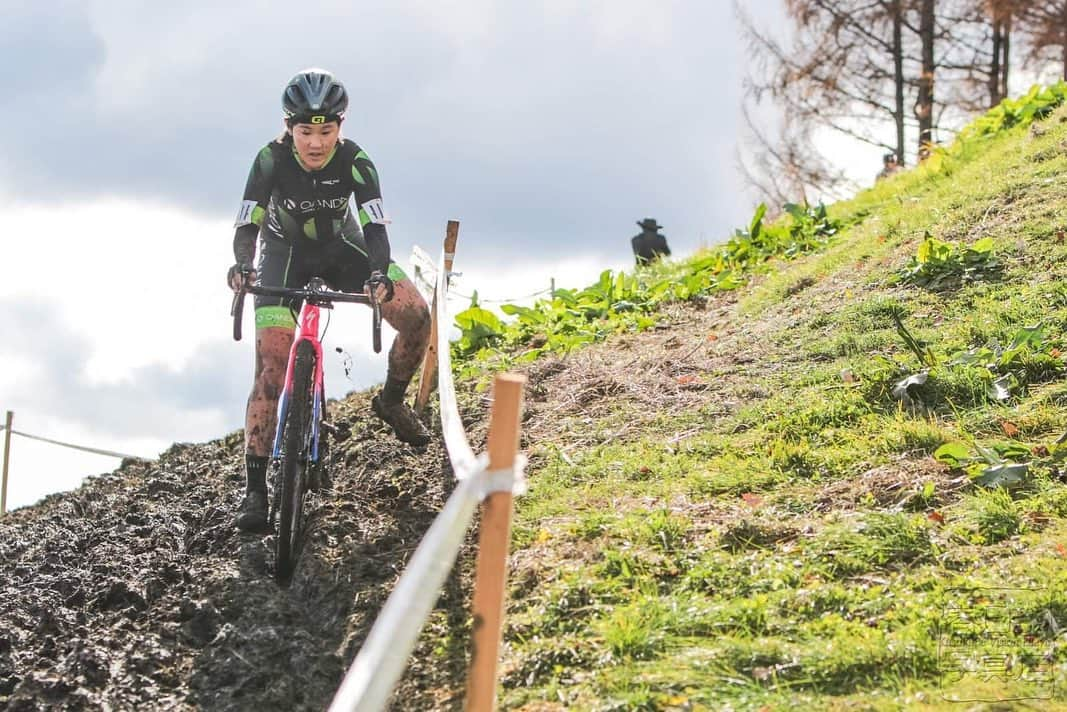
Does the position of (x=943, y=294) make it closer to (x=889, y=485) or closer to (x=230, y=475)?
(x=889, y=485)

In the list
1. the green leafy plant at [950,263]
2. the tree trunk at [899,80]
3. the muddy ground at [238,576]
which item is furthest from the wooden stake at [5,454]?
the tree trunk at [899,80]

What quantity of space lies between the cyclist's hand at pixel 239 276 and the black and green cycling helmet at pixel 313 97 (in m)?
1.02

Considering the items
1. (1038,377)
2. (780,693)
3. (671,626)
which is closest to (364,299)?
(671,626)

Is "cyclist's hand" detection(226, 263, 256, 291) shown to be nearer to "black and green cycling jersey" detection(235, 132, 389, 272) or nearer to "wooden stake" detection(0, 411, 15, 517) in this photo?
"black and green cycling jersey" detection(235, 132, 389, 272)

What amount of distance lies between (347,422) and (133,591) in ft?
12.7

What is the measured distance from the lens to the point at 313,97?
22.5 ft

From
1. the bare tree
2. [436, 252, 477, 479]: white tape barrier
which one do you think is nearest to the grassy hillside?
[436, 252, 477, 479]: white tape barrier

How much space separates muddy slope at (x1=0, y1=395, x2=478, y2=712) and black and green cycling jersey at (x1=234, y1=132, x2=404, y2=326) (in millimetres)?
1478

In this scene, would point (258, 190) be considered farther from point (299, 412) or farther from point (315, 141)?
point (299, 412)

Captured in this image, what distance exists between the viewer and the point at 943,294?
9.41 meters

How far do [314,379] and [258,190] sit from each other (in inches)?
53.4

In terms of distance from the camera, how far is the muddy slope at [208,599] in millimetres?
5219

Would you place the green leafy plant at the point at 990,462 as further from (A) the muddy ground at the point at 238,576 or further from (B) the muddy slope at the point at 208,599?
(B) the muddy slope at the point at 208,599

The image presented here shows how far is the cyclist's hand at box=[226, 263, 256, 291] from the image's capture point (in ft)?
21.3
